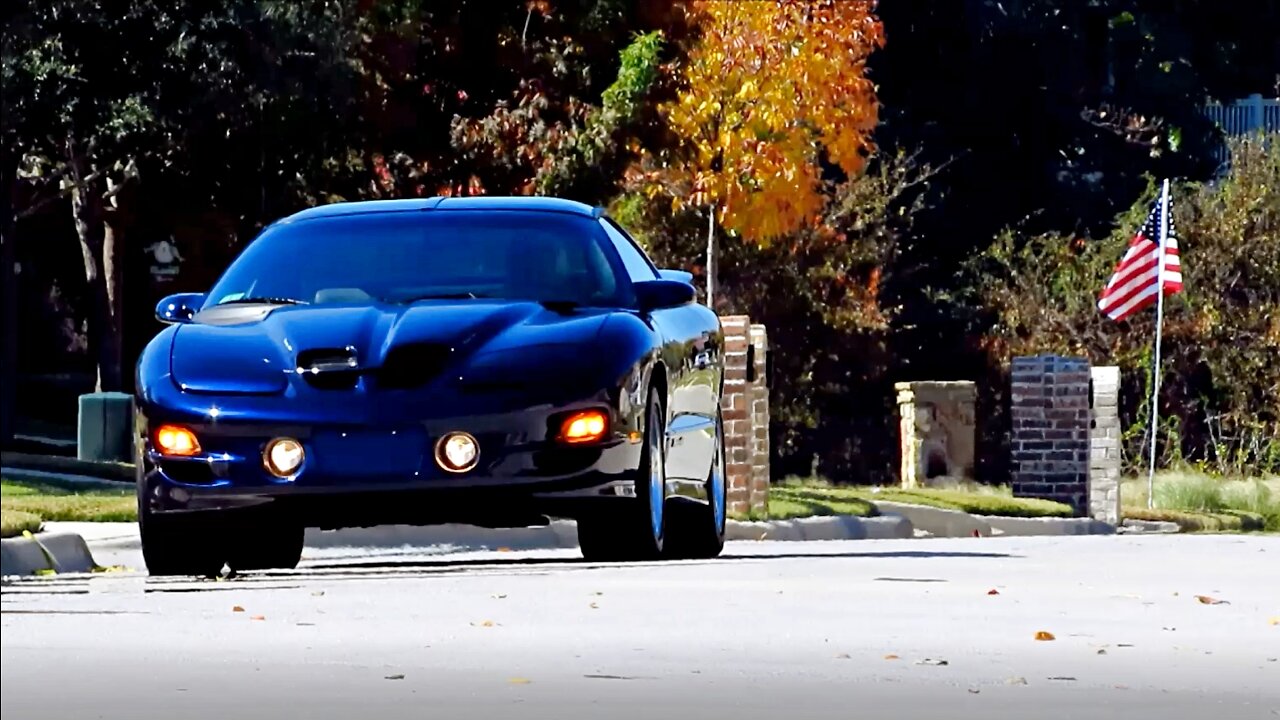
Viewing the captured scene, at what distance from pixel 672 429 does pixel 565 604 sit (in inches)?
60.8

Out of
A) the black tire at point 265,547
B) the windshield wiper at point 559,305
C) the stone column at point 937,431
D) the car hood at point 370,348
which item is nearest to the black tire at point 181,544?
the black tire at point 265,547

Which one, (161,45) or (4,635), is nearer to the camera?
(4,635)

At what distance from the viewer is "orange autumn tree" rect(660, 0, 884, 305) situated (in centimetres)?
3459

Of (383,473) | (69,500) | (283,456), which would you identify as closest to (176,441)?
(283,456)

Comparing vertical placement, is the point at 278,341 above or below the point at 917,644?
above

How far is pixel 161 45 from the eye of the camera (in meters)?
32.6

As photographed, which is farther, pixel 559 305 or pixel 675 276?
pixel 675 276

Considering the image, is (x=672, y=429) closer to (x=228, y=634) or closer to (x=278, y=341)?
(x=278, y=341)

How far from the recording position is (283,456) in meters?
12.4

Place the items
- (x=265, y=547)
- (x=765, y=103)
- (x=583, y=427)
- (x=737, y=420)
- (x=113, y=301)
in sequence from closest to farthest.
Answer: (x=583, y=427), (x=265, y=547), (x=737, y=420), (x=765, y=103), (x=113, y=301)

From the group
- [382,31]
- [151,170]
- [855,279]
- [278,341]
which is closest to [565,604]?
[278,341]

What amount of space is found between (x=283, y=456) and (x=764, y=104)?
22.6 m

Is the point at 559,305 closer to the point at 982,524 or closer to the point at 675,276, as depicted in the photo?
the point at 675,276

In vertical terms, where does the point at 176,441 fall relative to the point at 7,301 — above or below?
below
